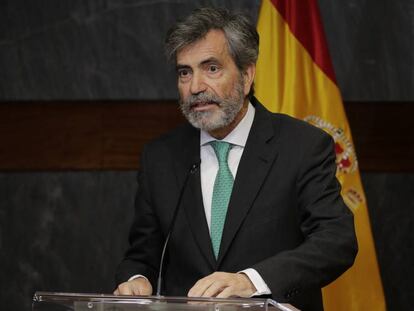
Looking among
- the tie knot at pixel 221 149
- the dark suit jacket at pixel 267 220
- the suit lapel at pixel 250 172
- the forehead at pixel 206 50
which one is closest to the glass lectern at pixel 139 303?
the dark suit jacket at pixel 267 220

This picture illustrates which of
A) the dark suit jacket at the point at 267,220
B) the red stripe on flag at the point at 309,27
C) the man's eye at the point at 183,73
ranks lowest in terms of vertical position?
the dark suit jacket at the point at 267,220

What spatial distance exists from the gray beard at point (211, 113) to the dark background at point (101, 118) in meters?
1.41

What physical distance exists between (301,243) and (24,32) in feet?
6.97

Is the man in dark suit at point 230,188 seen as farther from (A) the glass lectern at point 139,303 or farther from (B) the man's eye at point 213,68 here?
(A) the glass lectern at point 139,303

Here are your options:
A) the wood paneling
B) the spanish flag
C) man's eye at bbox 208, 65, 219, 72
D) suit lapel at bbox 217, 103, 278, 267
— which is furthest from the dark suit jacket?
the wood paneling

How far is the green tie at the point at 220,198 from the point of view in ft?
9.53

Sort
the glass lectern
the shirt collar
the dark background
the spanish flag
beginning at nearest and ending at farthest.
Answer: the glass lectern, the shirt collar, the spanish flag, the dark background

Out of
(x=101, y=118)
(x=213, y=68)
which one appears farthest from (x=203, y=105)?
(x=101, y=118)

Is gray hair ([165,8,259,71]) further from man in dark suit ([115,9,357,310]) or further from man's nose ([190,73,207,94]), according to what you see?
man's nose ([190,73,207,94])

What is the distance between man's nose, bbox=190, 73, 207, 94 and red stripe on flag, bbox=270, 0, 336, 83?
3.82ft

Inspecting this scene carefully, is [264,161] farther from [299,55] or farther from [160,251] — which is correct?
[299,55]

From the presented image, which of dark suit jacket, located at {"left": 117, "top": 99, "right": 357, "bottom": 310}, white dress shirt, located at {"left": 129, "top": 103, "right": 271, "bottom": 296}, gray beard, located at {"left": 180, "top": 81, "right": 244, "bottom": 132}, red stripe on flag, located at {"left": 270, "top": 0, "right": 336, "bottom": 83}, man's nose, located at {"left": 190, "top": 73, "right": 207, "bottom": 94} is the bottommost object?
dark suit jacket, located at {"left": 117, "top": 99, "right": 357, "bottom": 310}

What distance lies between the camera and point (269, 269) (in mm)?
2605

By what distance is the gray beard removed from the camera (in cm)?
297
